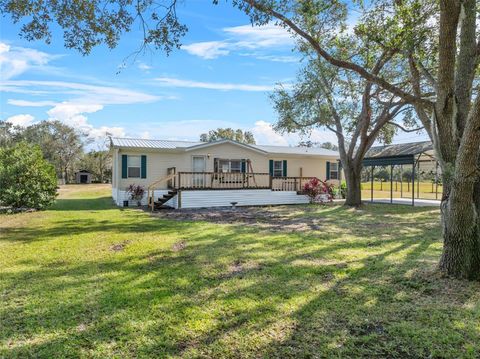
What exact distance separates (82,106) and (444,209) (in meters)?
17.4

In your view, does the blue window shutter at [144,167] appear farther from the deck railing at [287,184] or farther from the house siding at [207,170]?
the deck railing at [287,184]

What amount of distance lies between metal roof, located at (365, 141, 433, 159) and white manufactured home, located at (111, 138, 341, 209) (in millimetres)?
4725

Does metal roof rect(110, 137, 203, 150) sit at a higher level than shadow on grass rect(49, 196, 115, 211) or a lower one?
higher

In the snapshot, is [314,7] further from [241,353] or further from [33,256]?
[33,256]

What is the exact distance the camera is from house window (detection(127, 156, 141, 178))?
16812 mm

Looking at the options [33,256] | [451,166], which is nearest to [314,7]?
[451,166]

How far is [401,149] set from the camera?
19156mm

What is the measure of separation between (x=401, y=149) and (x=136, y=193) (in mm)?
14922

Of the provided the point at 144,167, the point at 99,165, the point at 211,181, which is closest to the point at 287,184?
the point at 211,181

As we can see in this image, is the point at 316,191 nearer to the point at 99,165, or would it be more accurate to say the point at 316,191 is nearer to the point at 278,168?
the point at 278,168

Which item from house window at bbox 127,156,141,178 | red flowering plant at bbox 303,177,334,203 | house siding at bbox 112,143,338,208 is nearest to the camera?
house siding at bbox 112,143,338,208

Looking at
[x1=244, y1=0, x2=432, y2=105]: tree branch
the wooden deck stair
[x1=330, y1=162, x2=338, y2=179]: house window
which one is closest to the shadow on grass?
the wooden deck stair

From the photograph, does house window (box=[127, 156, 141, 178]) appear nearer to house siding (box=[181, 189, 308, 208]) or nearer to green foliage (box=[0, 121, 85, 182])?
house siding (box=[181, 189, 308, 208])

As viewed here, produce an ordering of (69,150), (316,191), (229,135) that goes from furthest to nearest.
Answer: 1. (69,150)
2. (229,135)
3. (316,191)
